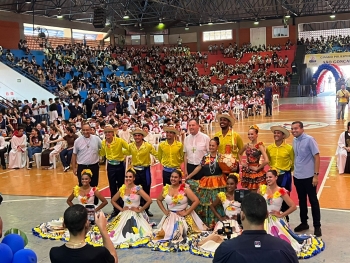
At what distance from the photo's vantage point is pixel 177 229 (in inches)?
233

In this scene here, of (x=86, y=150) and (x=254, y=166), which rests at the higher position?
(x=86, y=150)

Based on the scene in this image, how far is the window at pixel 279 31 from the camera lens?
41.2m

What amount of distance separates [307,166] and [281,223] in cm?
95

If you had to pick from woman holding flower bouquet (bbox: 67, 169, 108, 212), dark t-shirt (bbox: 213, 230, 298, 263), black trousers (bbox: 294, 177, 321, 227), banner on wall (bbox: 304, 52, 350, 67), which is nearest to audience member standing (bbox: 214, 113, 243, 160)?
black trousers (bbox: 294, 177, 321, 227)

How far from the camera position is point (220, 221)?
5984 mm

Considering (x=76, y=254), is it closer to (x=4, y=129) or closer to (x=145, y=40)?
(x=4, y=129)

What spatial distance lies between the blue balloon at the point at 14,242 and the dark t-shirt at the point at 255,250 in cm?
186

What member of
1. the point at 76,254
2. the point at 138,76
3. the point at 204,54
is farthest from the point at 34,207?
the point at 204,54

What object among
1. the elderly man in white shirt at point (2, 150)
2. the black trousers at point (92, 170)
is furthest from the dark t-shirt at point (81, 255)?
the elderly man in white shirt at point (2, 150)

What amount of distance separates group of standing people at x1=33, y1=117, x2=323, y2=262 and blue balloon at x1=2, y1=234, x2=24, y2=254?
2.36 m

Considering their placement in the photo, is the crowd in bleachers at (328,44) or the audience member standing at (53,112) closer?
the audience member standing at (53,112)

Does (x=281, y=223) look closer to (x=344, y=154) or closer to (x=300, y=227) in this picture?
(x=300, y=227)

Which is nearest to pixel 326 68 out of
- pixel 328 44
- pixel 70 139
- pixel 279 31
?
pixel 328 44

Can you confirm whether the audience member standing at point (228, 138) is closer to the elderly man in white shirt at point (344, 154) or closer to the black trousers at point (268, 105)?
the elderly man in white shirt at point (344, 154)
